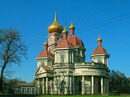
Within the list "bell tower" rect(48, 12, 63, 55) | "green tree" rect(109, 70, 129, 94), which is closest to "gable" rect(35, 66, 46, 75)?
"bell tower" rect(48, 12, 63, 55)

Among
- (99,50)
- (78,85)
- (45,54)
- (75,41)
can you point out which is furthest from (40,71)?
(99,50)

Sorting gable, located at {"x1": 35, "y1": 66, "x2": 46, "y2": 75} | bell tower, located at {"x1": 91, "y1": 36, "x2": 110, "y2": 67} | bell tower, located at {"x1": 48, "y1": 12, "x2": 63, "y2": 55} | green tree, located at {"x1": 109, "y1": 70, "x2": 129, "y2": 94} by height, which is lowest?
green tree, located at {"x1": 109, "y1": 70, "x2": 129, "y2": 94}

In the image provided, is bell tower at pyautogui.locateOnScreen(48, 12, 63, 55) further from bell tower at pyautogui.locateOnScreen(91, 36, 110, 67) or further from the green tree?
the green tree

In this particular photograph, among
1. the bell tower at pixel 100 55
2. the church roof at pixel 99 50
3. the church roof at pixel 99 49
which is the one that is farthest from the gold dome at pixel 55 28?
the bell tower at pixel 100 55

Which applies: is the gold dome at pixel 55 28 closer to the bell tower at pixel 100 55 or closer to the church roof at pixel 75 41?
the church roof at pixel 75 41

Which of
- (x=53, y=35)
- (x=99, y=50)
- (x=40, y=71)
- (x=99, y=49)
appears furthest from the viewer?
(x=53, y=35)

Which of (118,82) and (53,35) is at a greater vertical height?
(53,35)

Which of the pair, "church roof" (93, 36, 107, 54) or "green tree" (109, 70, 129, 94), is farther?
"green tree" (109, 70, 129, 94)

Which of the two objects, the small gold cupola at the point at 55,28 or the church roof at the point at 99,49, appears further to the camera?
the small gold cupola at the point at 55,28

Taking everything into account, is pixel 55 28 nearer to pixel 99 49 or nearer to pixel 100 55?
pixel 99 49

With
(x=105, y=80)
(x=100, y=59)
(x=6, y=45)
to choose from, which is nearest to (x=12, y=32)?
(x=6, y=45)

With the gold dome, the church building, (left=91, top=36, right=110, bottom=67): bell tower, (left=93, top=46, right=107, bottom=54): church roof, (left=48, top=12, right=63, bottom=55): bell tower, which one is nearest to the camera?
the church building

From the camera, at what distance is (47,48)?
217 ft

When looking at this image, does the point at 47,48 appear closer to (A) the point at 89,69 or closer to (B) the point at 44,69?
(B) the point at 44,69
